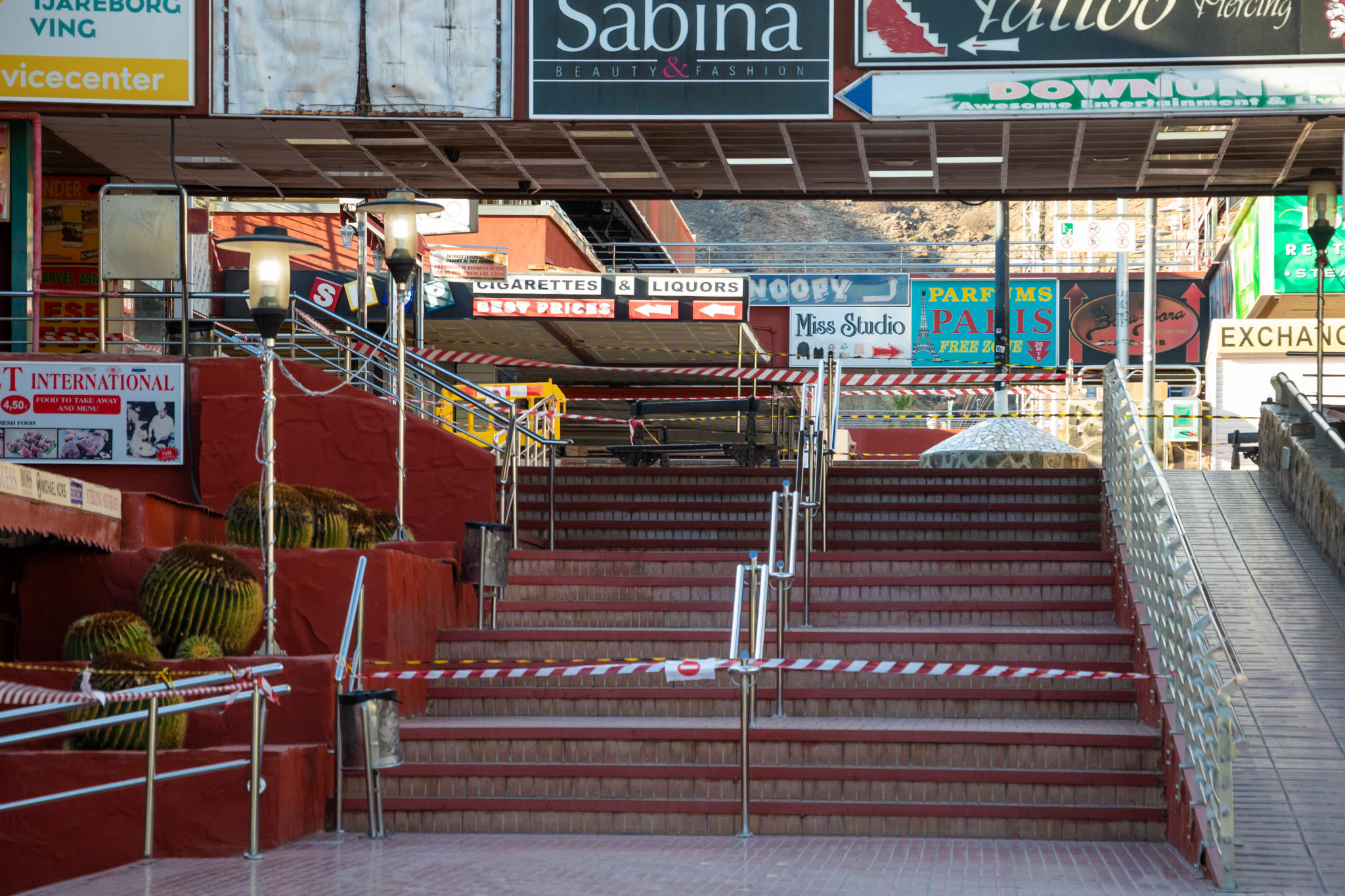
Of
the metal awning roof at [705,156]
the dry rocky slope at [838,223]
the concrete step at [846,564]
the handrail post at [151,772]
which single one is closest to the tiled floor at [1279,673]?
the concrete step at [846,564]

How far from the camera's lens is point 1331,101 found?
12594 millimetres

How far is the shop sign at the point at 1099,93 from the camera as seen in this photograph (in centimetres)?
1262

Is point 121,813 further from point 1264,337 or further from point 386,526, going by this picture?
point 1264,337

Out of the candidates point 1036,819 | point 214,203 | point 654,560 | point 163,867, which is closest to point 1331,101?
point 654,560

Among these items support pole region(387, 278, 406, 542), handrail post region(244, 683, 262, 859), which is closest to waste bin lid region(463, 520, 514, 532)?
support pole region(387, 278, 406, 542)

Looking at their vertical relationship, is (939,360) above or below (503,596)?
above

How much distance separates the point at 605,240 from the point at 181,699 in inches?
1381

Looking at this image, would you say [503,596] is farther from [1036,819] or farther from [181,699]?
[1036,819]

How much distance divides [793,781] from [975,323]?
28.7 meters

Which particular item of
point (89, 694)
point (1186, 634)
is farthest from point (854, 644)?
point (89, 694)

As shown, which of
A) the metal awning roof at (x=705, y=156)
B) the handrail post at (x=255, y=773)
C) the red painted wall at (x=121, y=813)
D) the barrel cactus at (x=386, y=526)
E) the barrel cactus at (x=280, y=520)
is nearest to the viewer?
the handrail post at (x=255, y=773)

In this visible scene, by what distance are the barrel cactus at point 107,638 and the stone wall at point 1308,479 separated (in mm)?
8168

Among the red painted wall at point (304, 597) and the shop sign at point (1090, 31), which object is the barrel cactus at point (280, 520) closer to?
the red painted wall at point (304, 597)

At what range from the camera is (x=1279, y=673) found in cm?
891
